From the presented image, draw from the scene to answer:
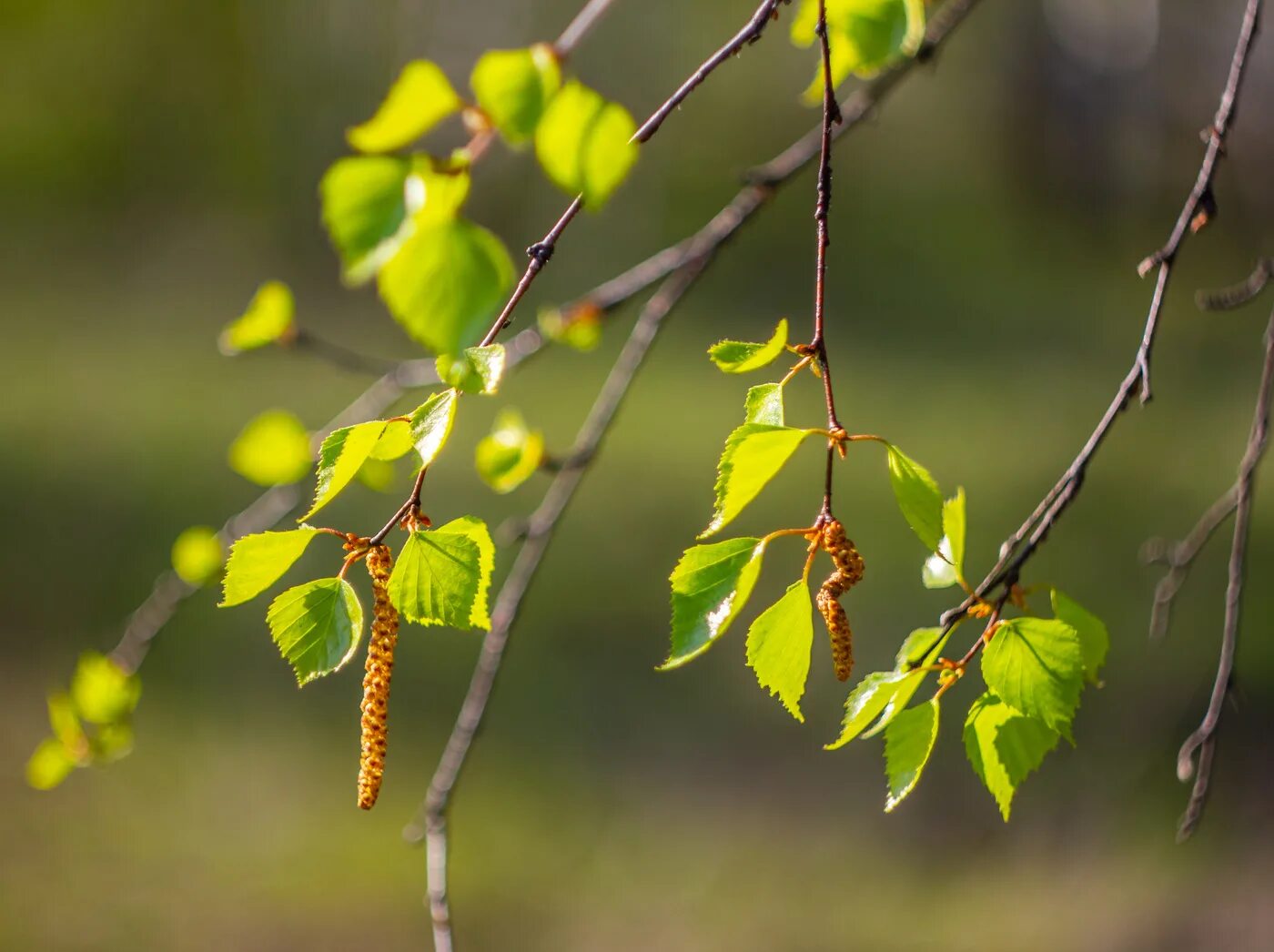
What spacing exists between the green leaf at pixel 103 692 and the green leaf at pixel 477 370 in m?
0.43

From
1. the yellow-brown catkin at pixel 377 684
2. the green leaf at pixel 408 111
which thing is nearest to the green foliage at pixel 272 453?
the yellow-brown catkin at pixel 377 684

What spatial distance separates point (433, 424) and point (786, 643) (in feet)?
0.37

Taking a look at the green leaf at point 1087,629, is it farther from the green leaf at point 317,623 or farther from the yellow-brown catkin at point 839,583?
the green leaf at point 317,623

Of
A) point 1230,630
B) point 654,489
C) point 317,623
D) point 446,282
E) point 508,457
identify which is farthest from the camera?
point 654,489

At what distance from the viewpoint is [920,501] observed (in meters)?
0.30

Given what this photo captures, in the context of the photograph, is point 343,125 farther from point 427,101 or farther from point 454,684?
point 427,101

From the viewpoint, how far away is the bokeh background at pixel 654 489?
1.81 metres

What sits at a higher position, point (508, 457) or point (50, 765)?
point (508, 457)

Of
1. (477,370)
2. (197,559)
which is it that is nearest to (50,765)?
(197,559)

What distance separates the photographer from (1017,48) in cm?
579

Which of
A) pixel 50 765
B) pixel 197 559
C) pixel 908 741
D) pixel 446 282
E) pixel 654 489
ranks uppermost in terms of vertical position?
pixel 446 282

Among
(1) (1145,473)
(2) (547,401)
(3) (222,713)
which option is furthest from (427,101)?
(2) (547,401)

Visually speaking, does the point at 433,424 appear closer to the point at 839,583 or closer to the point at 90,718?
the point at 839,583

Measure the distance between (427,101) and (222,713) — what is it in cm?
212
